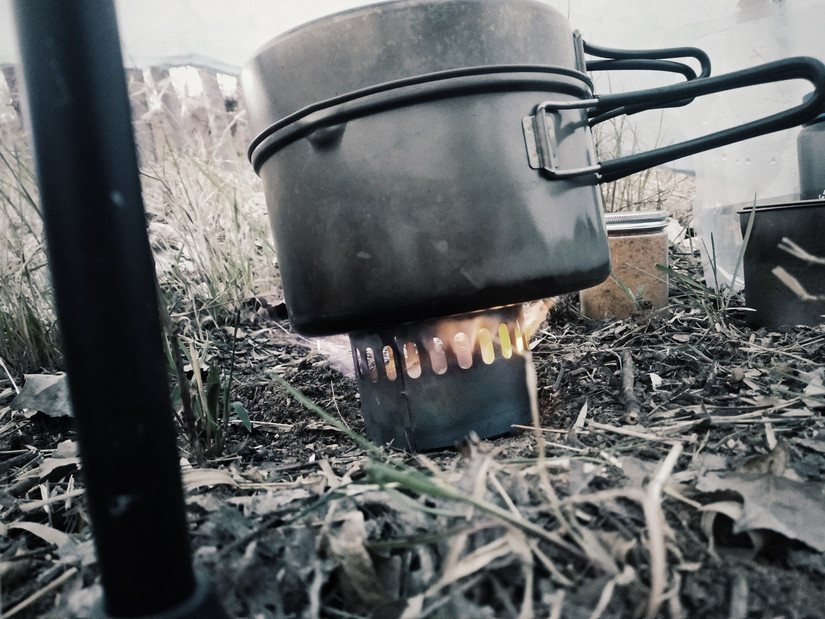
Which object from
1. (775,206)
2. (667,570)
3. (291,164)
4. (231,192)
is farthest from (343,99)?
(231,192)

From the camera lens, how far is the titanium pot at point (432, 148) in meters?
0.96

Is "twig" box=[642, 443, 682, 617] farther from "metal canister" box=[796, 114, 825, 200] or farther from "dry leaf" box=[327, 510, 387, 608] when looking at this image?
"metal canister" box=[796, 114, 825, 200]

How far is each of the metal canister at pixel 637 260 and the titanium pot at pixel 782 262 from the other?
9.8 inches

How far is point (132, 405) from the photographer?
1.34 ft

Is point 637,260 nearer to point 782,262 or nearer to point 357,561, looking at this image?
point 782,262

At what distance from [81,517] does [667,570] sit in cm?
75

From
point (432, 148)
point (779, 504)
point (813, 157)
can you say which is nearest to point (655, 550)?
point (779, 504)

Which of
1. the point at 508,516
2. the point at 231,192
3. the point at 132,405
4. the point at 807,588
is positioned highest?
the point at 231,192

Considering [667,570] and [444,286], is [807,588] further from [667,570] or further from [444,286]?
[444,286]

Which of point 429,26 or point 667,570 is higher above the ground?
point 429,26

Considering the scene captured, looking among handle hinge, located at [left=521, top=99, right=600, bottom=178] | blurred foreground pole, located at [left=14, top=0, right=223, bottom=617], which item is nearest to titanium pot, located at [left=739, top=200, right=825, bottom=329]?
handle hinge, located at [left=521, top=99, right=600, bottom=178]

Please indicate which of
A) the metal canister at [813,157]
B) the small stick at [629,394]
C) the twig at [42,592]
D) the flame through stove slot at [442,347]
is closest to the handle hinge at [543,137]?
the flame through stove slot at [442,347]

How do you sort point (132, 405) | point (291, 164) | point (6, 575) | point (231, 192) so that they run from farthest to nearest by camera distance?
point (231, 192) → point (291, 164) → point (6, 575) → point (132, 405)

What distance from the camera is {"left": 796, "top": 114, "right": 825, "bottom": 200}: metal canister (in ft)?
5.53
